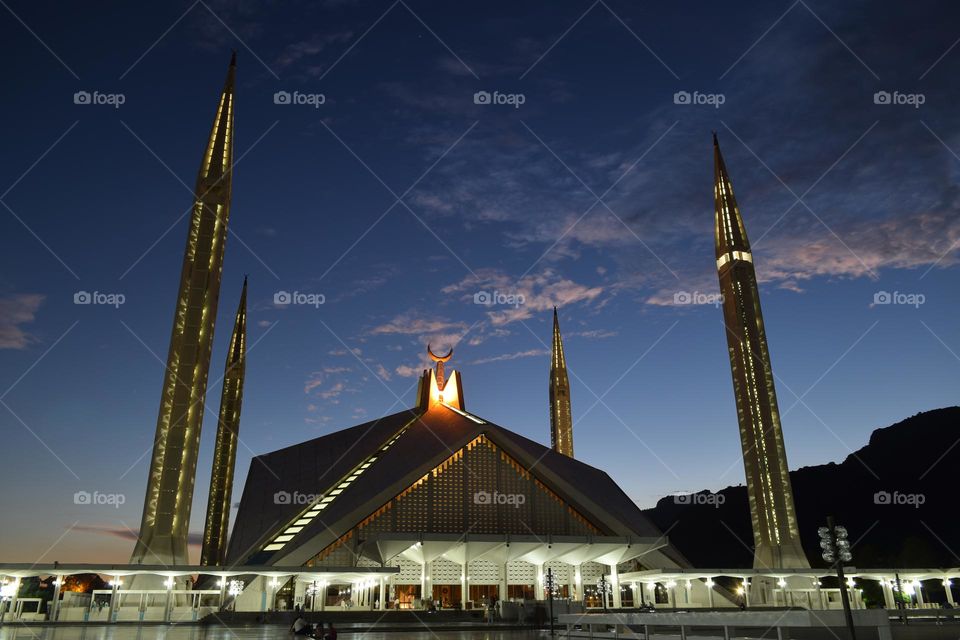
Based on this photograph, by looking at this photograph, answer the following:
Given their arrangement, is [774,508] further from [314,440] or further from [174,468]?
[174,468]

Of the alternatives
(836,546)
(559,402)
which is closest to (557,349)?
(559,402)

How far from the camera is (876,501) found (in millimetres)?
Answer: 94875

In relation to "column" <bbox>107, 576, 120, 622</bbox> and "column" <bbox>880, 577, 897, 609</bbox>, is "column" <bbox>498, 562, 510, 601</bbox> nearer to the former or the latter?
"column" <bbox>107, 576, 120, 622</bbox>

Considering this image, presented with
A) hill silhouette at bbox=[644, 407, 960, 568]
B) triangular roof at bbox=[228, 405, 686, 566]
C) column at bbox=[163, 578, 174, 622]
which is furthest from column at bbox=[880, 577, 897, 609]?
hill silhouette at bbox=[644, 407, 960, 568]

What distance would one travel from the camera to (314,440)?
4694 cm

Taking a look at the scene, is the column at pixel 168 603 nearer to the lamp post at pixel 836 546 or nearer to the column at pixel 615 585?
the column at pixel 615 585

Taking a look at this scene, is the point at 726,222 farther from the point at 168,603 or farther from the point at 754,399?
the point at 168,603

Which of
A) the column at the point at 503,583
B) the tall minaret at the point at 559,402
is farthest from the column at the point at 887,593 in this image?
the tall minaret at the point at 559,402

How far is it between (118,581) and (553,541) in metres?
20.3

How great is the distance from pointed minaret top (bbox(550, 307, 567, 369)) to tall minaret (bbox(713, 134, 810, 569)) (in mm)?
26517

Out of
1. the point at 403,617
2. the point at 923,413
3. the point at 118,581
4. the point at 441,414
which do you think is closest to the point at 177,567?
the point at 118,581

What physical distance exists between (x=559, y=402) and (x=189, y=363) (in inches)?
1654

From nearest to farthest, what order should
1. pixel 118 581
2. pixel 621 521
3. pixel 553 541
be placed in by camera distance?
pixel 118 581
pixel 553 541
pixel 621 521

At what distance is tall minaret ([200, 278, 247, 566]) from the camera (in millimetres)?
50562
